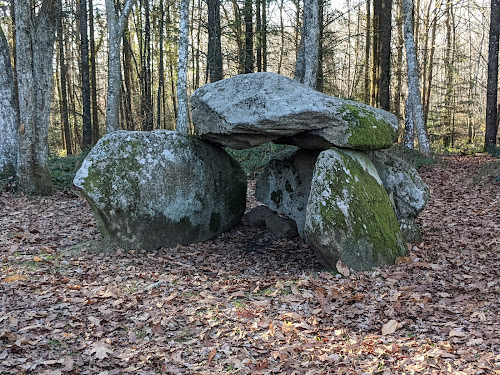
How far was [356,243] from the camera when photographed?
5770 millimetres

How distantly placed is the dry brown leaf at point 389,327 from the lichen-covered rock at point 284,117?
2.93 metres

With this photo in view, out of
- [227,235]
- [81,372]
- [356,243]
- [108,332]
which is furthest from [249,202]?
[81,372]

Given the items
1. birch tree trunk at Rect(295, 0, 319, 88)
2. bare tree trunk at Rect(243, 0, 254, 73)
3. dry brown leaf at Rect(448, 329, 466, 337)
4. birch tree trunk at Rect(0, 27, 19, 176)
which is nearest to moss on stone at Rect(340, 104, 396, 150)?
dry brown leaf at Rect(448, 329, 466, 337)

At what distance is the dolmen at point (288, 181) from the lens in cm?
591

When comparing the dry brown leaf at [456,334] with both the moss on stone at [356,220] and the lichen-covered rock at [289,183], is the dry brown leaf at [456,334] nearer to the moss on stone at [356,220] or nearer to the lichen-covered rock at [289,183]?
the moss on stone at [356,220]

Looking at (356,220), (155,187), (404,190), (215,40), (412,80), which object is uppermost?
(215,40)

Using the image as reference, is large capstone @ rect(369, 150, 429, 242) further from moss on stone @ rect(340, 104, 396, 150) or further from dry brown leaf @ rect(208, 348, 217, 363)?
dry brown leaf @ rect(208, 348, 217, 363)

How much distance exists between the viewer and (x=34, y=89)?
9648 millimetres

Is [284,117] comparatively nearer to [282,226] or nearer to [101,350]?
[282,226]

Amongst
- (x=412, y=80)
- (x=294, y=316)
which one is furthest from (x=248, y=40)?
(x=294, y=316)

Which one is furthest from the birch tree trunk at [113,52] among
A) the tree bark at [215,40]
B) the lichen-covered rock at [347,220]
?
the lichen-covered rock at [347,220]

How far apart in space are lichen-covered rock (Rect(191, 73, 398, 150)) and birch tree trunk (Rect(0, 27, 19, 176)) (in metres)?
6.18

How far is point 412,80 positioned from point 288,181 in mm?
7458

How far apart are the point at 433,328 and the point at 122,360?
2.86 meters
